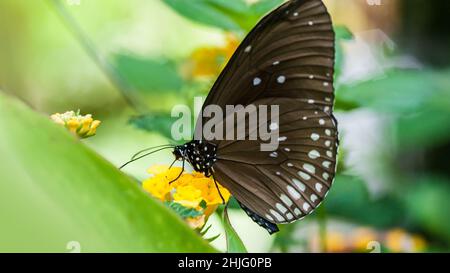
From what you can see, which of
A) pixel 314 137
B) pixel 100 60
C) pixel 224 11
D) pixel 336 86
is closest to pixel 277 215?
pixel 314 137

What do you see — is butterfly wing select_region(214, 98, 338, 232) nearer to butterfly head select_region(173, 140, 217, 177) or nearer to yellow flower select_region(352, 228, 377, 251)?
butterfly head select_region(173, 140, 217, 177)

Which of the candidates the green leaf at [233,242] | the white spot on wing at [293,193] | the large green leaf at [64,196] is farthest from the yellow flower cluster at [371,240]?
the large green leaf at [64,196]

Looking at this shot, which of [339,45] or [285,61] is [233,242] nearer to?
[285,61]

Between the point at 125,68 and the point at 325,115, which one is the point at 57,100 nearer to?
the point at 125,68

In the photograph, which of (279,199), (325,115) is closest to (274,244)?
(279,199)

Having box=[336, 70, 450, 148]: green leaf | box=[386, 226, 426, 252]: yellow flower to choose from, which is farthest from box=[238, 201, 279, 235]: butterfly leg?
box=[386, 226, 426, 252]: yellow flower

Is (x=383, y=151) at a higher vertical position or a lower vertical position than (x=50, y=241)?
higher
